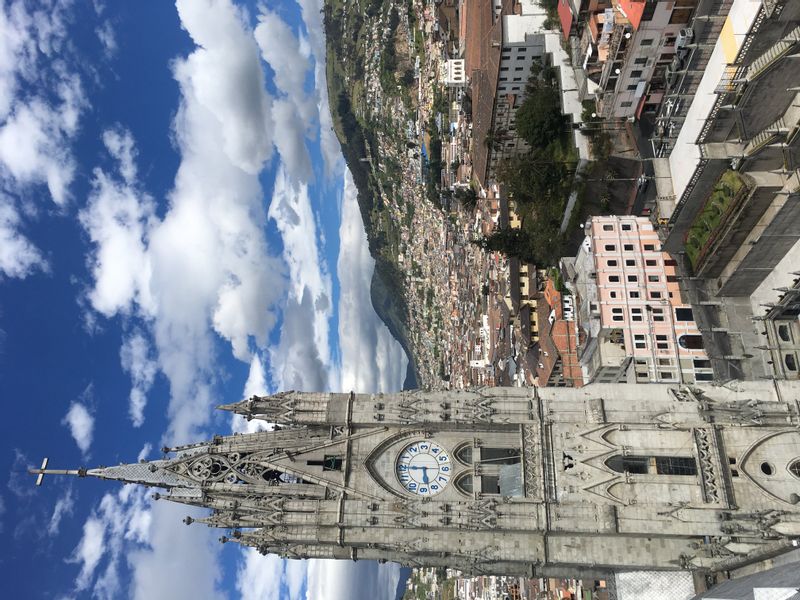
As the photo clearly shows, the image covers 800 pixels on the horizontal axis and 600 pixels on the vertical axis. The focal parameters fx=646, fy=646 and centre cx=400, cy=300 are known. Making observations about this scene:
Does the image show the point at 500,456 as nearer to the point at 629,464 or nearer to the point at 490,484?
the point at 490,484

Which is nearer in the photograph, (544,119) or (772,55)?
(772,55)

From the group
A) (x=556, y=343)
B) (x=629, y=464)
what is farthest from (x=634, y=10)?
(x=556, y=343)

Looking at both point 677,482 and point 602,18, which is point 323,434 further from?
point 602,18

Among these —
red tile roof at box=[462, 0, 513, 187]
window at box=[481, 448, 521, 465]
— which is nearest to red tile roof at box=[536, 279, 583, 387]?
red tile roof at box=[462, 0, 513, 187]

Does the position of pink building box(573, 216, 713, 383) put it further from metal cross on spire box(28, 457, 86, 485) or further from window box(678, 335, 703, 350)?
metal cross on spire box(28, 457, 86, 485)

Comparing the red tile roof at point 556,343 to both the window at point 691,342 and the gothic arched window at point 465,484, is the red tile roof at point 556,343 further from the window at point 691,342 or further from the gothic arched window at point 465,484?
the gothic arched window at point 465,484

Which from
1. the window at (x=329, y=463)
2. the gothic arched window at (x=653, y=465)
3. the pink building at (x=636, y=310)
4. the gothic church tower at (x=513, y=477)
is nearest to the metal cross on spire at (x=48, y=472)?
the gothic church tower at (x=513, y=477)

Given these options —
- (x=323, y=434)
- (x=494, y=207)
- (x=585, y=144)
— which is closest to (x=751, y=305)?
(x=585, y=144)
